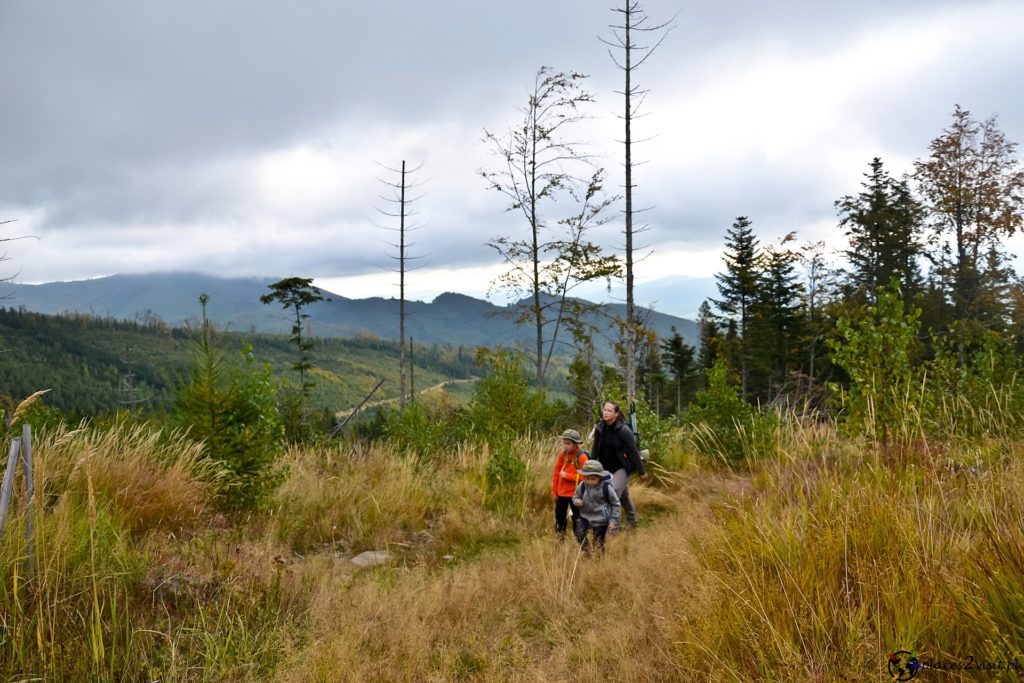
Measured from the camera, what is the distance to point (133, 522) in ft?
17.9

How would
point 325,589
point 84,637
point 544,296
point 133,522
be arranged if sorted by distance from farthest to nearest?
point 544,296 < point 133,522 < point 325,589 < point 84,637

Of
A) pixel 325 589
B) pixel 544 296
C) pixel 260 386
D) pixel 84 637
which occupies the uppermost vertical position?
pixel 544 296

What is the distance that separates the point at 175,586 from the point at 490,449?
7.32 metres

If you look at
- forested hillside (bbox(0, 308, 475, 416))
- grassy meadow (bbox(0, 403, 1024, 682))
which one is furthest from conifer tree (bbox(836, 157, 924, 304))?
forested hillside (bbox(0, 308, 475, 416))

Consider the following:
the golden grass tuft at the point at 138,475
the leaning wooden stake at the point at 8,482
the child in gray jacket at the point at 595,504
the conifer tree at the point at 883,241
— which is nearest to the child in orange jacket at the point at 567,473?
the child in gray jacket at the point at 595,504

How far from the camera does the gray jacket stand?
6.15 meters

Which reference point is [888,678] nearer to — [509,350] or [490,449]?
[490,449]

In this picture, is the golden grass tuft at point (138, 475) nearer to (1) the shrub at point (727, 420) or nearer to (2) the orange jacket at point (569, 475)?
(2) the orange jacket at point (569, 475)

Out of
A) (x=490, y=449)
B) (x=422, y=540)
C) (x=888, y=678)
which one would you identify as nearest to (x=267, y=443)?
(x=422, y=540)

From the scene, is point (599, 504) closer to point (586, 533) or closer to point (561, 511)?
point (586, 533)

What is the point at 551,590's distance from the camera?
483 cm

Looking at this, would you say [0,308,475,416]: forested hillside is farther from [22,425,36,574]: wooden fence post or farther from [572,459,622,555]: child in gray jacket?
[22,425,36,574]: wooden fence post

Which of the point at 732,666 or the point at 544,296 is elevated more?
the point at 544,296

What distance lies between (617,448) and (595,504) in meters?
1.31
